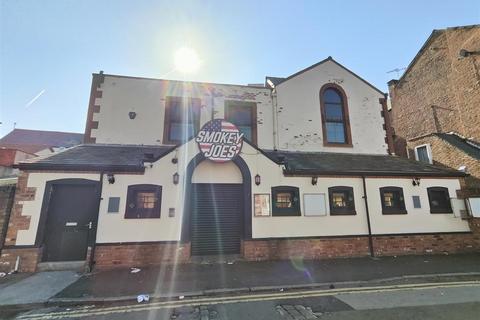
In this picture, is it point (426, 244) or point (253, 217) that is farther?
point (426, 244)

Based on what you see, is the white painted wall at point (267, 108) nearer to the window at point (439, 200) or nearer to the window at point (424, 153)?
the window at point (439, 200)

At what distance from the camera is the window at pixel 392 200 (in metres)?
10.5

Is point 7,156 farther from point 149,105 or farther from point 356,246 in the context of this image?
point 356,246

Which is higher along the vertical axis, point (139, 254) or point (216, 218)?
point (216, 218)

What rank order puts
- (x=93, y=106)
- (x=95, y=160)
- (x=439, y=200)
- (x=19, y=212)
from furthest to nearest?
1. (x=93, y=106)
2. (x=439, y=200)
3. (x=95, y=160)
4. (x=19, y=212)

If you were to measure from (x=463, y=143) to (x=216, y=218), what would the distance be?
15246mm

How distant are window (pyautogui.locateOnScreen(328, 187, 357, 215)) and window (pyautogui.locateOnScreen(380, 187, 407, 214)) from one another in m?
1.53

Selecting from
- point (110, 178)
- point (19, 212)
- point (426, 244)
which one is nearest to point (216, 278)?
point (110, 178)

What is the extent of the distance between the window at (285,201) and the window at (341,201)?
156cm

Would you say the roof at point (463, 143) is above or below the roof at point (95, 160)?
above

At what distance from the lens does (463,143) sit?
14008 mm

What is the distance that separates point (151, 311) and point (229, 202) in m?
5.15

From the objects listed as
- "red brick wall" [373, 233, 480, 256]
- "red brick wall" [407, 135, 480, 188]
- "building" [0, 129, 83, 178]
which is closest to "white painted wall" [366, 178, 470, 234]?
"red brick wall" [373, 233, 480, 256]

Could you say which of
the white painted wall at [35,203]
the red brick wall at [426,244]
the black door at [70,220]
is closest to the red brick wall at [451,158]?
the red brick wall at [426,244]
